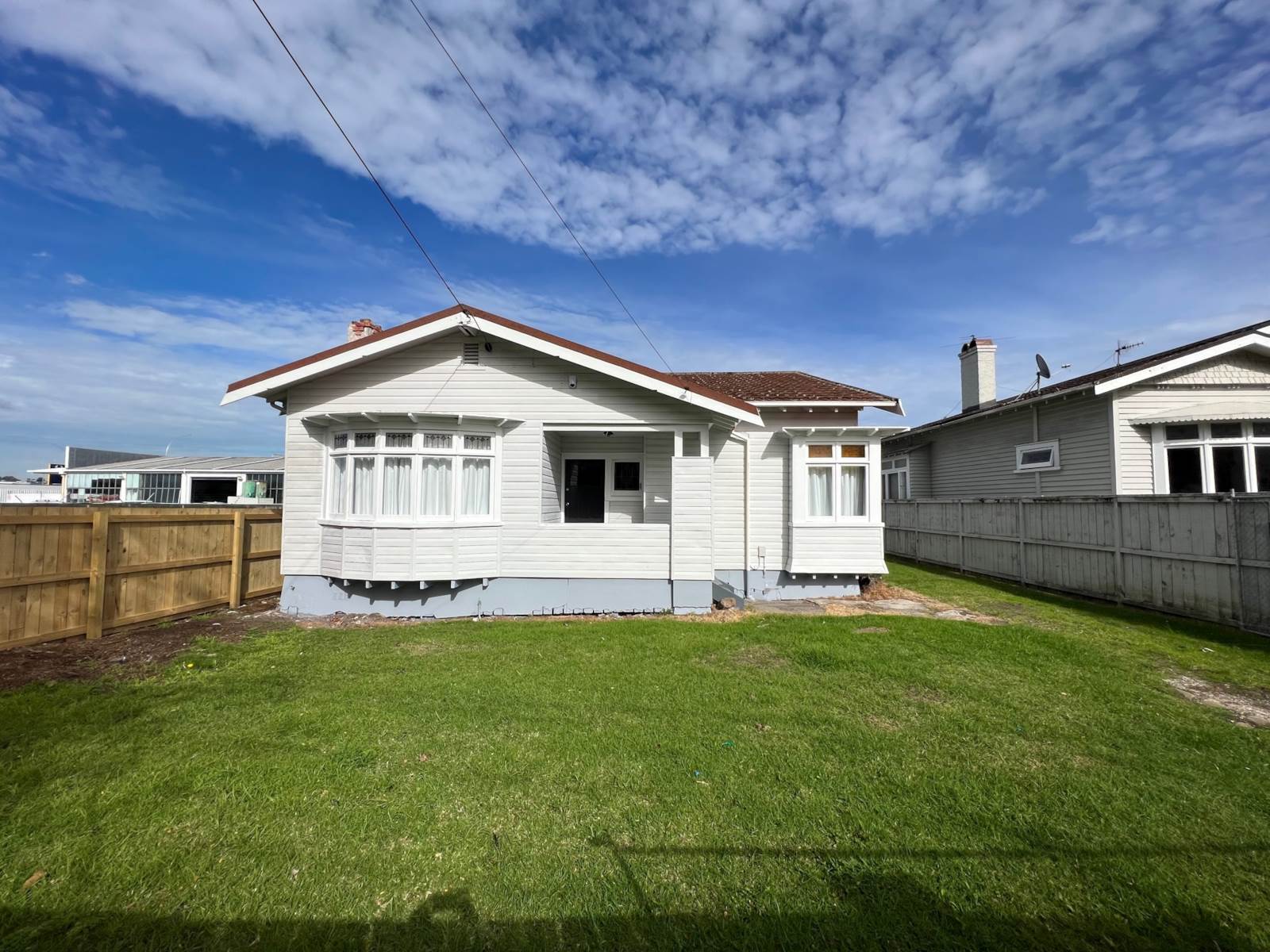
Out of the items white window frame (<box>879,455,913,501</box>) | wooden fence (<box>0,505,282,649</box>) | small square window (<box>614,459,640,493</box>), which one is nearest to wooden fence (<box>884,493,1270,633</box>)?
white window frame (<box>879,455,913,501</box>)

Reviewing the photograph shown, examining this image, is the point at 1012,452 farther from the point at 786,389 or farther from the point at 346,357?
the point at 346,357

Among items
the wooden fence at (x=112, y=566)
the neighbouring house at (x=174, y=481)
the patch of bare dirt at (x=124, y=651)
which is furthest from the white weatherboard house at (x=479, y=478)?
the neighbouring house at (x=174, y=481)

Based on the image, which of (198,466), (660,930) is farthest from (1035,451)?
(198,466)

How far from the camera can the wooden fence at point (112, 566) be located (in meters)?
6.76

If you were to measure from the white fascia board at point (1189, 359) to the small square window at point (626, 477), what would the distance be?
9.66 metres

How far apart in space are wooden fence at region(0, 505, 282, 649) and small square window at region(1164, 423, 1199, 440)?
18166 millimetres

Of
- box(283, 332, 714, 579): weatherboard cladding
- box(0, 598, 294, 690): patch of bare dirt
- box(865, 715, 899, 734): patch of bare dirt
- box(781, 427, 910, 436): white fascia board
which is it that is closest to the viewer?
box(865, 715, 899, 734): patch of bare dirt

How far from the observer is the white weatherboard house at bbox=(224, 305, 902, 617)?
9055mm

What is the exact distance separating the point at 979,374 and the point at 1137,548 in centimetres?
964

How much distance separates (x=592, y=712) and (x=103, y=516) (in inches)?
290

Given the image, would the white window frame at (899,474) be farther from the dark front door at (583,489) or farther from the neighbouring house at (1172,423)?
the dark front door at (583,489)

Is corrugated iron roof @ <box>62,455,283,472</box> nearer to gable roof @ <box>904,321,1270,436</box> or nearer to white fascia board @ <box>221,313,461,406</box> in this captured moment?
white fascia board @ <box>221,313,461,406</box>

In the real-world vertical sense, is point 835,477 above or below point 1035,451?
below

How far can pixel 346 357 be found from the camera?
935cm
